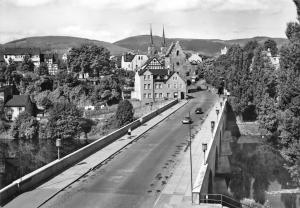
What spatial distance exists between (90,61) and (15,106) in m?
29.4

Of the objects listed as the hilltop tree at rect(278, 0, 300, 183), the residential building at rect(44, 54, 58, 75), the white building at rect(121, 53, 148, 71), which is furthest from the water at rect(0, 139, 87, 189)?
the white building at rect(121, 53, 148, 71)

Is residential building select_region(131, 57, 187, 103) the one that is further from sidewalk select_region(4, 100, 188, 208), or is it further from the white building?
sidewalk select_region(4, 100, 188, 208)

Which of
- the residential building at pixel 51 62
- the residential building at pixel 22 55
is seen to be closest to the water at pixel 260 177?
the residential building at pixel 51 62

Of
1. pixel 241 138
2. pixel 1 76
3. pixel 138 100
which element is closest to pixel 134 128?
pixel 241 138

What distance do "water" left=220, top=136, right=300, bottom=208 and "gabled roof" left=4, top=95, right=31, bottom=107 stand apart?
57.7 metres

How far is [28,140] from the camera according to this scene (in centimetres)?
9212

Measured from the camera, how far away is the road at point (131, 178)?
24.5 meters

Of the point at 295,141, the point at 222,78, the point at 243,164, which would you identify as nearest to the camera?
the point at 295,141

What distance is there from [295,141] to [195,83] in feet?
356

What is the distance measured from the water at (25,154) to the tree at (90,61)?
42132mm

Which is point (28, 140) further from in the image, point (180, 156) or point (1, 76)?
point (180, 156)

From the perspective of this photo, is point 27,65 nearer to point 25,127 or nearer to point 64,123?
point 25,127

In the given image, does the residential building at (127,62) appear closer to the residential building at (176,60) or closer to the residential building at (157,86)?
the residential building at (176,60)

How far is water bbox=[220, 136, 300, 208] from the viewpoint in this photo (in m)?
43.9
